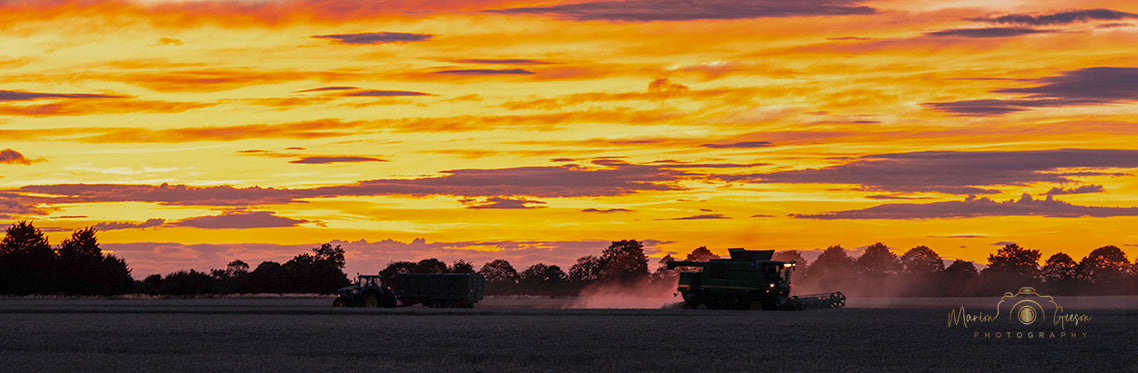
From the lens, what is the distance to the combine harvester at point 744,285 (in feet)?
182

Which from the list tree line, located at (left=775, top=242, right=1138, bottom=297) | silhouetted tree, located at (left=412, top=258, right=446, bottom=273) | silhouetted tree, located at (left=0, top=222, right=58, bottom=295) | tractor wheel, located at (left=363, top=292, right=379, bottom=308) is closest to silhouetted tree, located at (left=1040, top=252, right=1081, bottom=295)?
→ tree line, located at (left=775, top=242, right=1138, bottom=297)

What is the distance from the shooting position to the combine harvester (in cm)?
5556

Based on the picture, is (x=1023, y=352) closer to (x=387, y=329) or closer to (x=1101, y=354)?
(x=1101, y=354)

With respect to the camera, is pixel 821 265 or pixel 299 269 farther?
pixel 821 265

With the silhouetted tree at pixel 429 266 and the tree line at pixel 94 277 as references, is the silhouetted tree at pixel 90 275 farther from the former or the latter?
the silhouetted tree at pixel 429 266

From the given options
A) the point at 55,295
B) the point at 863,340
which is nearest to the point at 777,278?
the point at 863,340

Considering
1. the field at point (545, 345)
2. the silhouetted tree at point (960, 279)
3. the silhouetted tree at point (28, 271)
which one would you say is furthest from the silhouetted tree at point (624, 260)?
the field at point (545, 345)

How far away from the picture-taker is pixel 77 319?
46.0 meters

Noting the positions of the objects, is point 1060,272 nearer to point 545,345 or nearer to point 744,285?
point 744,285

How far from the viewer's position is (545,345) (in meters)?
31.1

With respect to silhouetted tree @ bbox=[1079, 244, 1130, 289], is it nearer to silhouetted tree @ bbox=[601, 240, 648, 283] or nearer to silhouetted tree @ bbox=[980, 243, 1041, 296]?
silhouetted tree @ bbox=[980, 243, 1041, 296]

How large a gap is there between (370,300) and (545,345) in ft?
103

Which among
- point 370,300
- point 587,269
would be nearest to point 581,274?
point 587,269

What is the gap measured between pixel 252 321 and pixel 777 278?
26.4 metres
